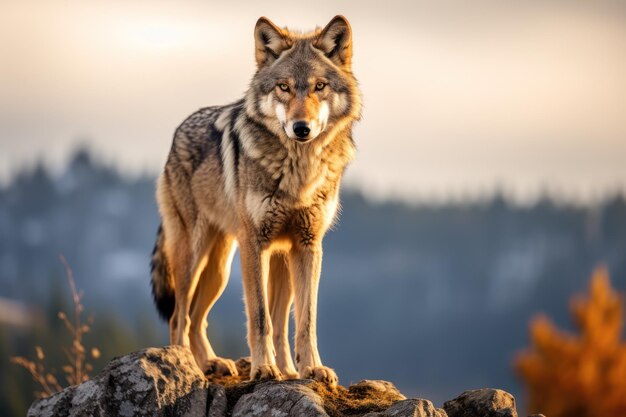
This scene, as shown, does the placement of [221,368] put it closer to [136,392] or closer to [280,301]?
[280,301]

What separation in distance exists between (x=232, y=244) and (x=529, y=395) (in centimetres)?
3892

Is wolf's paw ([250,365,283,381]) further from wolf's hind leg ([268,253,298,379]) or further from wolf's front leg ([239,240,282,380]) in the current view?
wolf's hind leg ([268,253,298,379])

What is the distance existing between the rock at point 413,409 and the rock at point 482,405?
600mm

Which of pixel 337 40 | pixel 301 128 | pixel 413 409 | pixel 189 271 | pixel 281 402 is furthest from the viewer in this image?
pixel 189 271

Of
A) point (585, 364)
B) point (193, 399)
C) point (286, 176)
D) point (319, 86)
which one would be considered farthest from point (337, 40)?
point (585, 364)

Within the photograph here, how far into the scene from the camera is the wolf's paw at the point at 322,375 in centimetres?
744

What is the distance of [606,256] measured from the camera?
18075 centimetres

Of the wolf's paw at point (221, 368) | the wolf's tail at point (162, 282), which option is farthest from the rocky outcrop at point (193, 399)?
the wolf's tail at point (162, 282)

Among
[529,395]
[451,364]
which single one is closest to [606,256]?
[451,364]

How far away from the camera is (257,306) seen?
7.73 metres

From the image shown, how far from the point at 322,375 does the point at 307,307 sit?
1.94 ft

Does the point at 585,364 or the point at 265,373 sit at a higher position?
the point at 265,373

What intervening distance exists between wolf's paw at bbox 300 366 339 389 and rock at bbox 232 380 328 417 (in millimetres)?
508

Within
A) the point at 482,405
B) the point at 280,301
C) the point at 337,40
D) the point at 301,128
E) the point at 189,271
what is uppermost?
the point at 337,40
